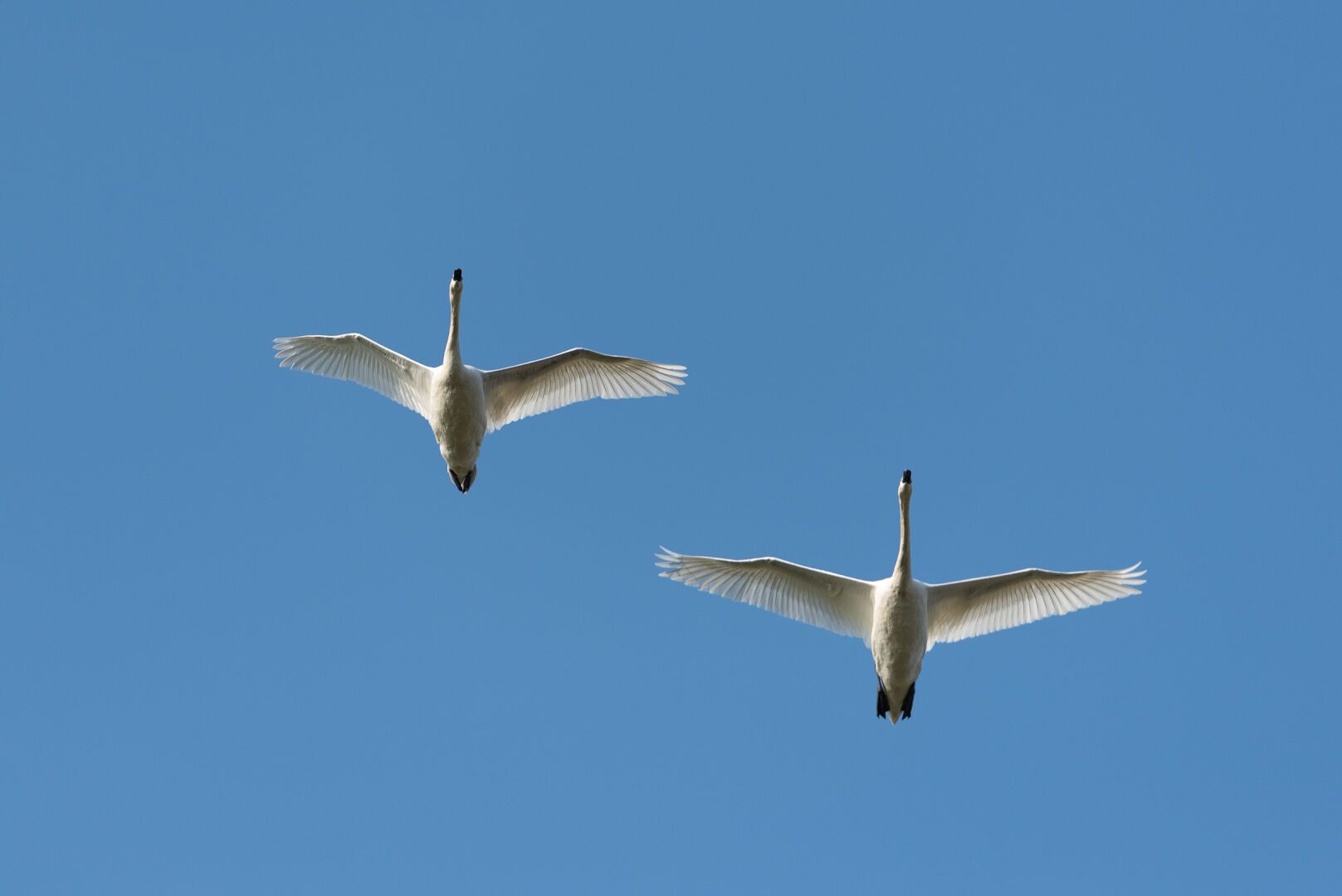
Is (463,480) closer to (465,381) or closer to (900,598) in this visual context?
(465,381)

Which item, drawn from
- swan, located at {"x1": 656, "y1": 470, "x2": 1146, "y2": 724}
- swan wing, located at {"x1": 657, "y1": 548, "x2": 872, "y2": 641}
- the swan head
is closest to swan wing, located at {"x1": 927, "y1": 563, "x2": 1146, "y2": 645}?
swan, located at {"x1": 656, "y1": 470, "x2": 1146, "y2": 724}

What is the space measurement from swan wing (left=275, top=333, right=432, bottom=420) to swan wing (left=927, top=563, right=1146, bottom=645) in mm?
11220

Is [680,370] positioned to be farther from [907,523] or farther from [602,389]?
[907,523]

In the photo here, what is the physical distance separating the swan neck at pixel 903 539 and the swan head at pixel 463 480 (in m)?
8.72

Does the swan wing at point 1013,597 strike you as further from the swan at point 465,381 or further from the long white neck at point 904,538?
the swan at point 465,381

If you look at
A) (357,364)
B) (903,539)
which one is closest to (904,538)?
(903,539)

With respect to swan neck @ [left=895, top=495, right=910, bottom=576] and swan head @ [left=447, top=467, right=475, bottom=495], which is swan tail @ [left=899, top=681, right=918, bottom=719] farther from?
swan head @ [left=447, top=467, right=475, bottom=495]

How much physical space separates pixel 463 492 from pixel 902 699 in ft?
32.2

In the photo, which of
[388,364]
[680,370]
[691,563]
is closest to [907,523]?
[691,563]

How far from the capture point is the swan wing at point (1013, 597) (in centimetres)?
2819

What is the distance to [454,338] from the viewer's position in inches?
1211

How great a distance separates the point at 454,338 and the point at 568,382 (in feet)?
9.02

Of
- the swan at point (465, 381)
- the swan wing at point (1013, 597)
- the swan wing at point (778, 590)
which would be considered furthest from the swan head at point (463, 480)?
the swan wing at point (1013, 597)

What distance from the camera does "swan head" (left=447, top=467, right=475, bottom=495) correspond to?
31688mm
